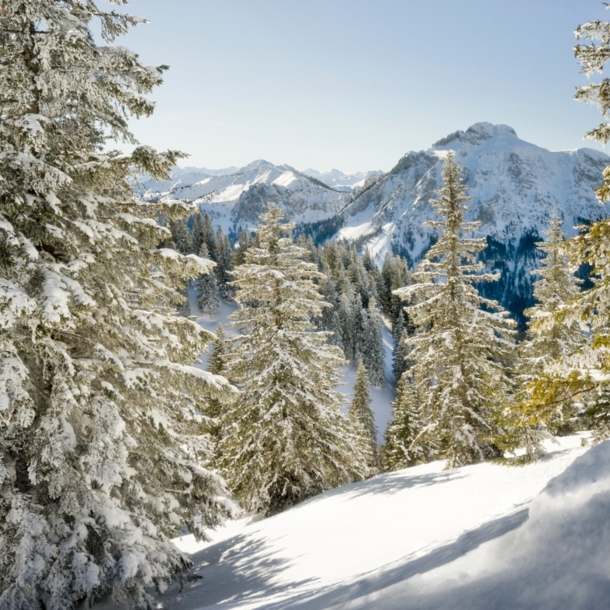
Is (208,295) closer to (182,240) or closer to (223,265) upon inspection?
(223,265)

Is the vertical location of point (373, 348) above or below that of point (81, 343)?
below

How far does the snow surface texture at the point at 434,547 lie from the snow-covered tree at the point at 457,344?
9.27 feet

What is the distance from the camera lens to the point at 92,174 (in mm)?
6770

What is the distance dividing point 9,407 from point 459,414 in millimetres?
14169

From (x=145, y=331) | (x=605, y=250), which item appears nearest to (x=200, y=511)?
(x=145, y=331)

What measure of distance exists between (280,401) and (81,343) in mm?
8056

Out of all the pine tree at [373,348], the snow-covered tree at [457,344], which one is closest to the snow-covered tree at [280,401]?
the snow-covered tree at [457,344]

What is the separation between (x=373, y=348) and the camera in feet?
225

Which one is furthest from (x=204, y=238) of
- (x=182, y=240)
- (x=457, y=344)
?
(x=457, y=344)

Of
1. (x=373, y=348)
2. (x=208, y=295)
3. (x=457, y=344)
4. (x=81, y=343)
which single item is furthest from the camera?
A: (x=208, y=295)

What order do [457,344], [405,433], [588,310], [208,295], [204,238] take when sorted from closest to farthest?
[588,310] → [457,344] → [405,433] → [208,295] → [204,238]

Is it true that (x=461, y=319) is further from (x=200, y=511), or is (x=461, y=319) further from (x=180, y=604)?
(x=180, y=604)

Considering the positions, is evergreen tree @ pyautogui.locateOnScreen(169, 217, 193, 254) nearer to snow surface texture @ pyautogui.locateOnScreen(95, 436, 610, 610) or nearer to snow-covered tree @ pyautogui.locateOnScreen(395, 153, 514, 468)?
snow-covered tree @ pyautogui.locateOnScreen(395, 153, 514, 468)

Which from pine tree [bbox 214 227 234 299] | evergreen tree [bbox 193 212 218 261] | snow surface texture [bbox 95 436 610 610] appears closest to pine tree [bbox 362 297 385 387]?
pine tree [bbox 214 227 234 299]
